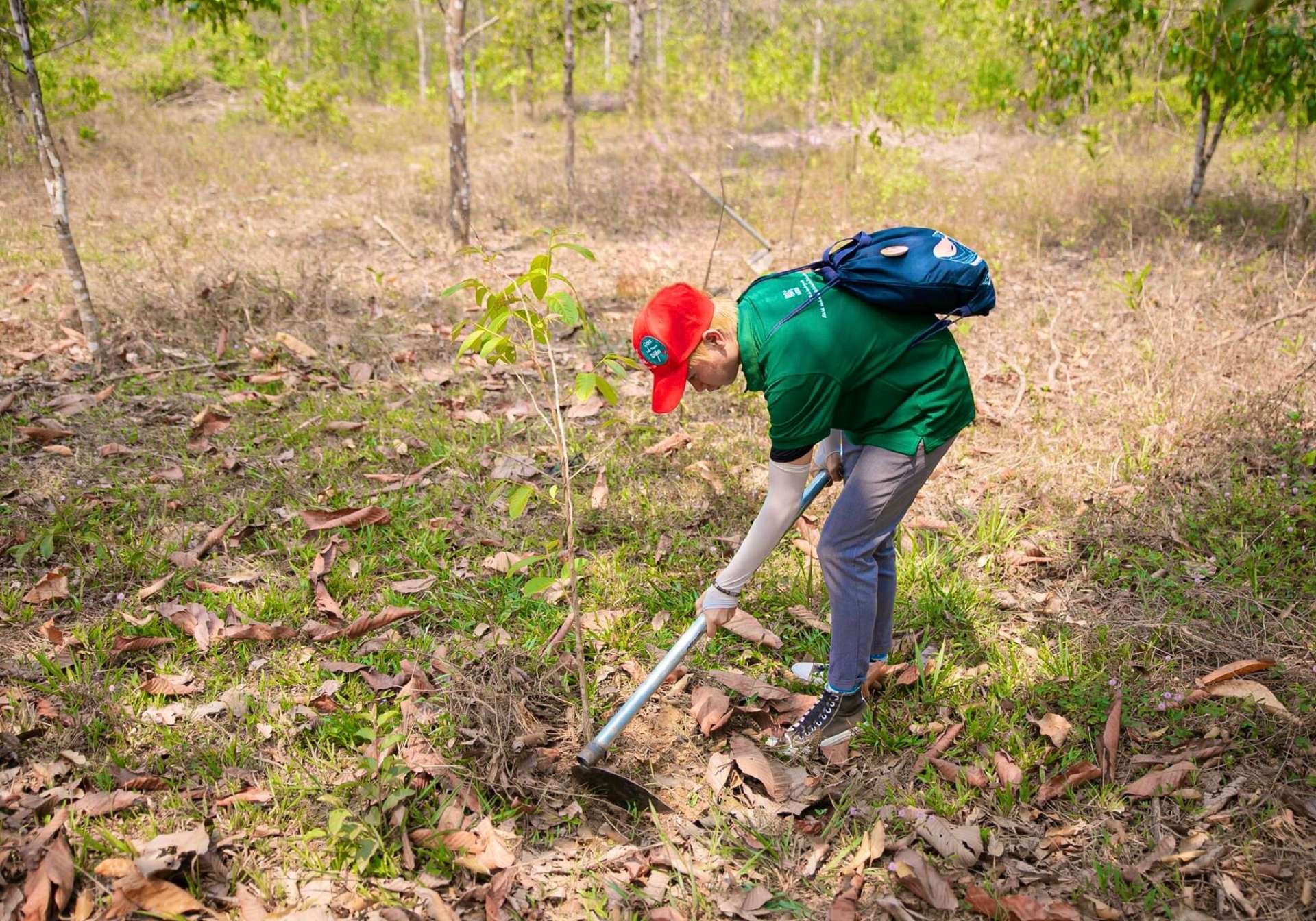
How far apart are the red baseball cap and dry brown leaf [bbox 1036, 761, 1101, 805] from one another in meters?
1.63

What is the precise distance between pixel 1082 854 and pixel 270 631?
8.97 feet

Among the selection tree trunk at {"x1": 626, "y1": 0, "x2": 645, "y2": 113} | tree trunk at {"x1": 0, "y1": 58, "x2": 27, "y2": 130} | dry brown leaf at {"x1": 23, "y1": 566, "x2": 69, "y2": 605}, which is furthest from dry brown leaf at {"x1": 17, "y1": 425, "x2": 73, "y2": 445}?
tree trunk at {"x1": 626, "y1": 0, "x2": 645, "y2": 113}

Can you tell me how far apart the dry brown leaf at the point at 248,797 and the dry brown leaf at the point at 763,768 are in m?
1.41

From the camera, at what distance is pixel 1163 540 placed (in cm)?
371

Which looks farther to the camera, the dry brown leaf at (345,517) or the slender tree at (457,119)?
the slender tree at (457,119)

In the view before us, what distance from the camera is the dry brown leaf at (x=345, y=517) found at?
151 inches

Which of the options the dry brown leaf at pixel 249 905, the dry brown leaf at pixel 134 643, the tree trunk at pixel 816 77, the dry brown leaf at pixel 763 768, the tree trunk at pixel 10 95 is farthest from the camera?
the tree trunk at pixel 816 77

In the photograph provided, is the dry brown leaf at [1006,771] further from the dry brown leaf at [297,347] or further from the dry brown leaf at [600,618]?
the dry brown leaf at [297,347]

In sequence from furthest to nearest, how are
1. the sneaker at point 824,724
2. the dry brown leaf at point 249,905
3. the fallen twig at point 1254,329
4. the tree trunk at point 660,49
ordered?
the tree trunk at point 660,49 → the fallen twig at point 1254,329 → the sneaker at point 824,724 → the dry brown leaf at point 249,905

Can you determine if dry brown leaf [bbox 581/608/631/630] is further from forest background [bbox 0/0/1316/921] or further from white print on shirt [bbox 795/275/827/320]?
white print on shirt [bbox 795/275/827/320]

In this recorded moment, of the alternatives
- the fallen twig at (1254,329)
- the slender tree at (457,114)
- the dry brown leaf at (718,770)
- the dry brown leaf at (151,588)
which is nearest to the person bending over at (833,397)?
the dry brown leaf at (718,770)

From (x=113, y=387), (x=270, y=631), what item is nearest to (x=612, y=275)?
(x=113, y=387)

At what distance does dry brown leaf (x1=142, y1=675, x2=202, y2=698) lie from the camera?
116 inches

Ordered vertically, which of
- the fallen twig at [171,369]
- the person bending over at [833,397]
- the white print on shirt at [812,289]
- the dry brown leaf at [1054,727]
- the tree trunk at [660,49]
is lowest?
the dry brown leaf at [1054,727]
